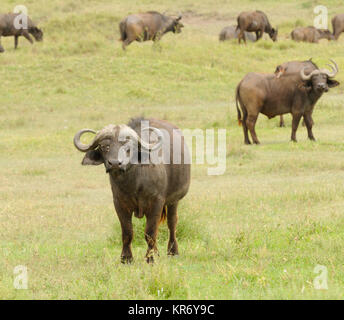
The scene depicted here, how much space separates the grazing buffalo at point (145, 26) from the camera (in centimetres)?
2633

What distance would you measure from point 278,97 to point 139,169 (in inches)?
372

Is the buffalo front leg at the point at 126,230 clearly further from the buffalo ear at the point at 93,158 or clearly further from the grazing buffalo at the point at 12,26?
the grazing buffalo at the point at 12,26

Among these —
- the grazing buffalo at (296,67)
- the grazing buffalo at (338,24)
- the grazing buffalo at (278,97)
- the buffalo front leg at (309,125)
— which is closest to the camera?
the buffalo front leg at (309,125)

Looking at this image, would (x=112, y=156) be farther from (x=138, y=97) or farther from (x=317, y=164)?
(x=138, y=97)

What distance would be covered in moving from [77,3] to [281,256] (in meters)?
33.6

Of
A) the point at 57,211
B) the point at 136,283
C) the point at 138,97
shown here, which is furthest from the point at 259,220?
the point at 138,97

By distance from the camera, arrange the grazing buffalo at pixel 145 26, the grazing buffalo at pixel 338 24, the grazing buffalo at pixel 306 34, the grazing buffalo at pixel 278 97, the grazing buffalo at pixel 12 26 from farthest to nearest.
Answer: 1. the grazing buffalo at pixel 338 24
2. the grazing buffalo at pixel 306 34
3. the grazing buffalo at pixel 12 26
4. the grazing buffalo at pixel 145 26
5. the grazing buffalo at pixel 278 97

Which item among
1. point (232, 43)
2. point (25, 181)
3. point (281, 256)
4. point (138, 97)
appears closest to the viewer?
point (281, 256)

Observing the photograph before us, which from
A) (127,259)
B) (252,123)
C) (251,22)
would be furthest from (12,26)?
(127,259)

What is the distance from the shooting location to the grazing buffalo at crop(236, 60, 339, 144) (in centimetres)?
1528

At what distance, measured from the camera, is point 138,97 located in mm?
21281

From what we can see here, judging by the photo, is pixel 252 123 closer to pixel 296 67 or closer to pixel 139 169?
pixel 296 67

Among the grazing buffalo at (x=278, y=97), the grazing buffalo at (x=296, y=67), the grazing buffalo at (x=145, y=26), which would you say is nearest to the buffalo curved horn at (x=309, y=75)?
the grazing buffalo at (x=278, y=97)

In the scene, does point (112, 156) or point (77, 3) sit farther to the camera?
point (77, 3)
